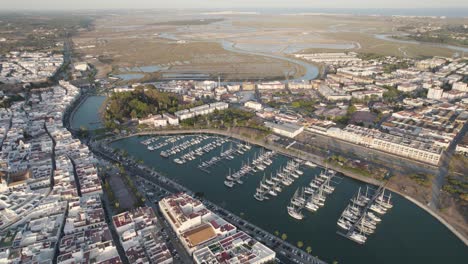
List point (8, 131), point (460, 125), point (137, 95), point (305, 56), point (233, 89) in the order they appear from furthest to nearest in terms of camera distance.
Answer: point (305, 56) < point (233, 89) < point (137, 95) < point (460, 125) < point (8, 131)

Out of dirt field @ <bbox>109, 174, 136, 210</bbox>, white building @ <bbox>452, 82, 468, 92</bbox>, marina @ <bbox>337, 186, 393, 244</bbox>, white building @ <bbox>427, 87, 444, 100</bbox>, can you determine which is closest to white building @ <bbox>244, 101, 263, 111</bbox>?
marina @ <bbox>337, 186, 393, 244</bbox>

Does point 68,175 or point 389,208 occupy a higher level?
point 68,175

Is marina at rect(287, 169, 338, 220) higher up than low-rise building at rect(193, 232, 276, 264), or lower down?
lower down

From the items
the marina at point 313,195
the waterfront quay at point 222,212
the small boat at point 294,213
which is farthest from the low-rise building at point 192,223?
the marina at point 313,195

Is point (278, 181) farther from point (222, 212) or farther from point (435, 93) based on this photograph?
point (435, 93)

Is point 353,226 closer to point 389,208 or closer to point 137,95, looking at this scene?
point 389,208

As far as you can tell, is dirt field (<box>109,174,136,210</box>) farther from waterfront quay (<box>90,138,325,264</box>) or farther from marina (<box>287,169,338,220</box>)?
marina (<box>287,169,338,220</box>)

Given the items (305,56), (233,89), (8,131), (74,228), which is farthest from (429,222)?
(305,56)
